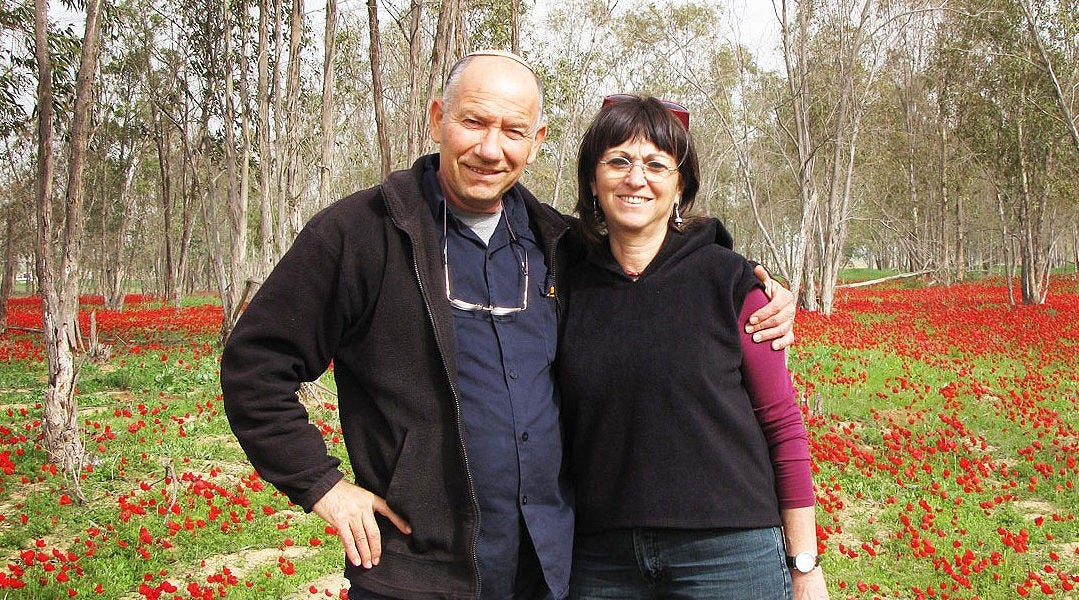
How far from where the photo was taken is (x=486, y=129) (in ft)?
6.68

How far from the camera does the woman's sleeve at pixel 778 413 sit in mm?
2049

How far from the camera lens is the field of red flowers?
4.70 m

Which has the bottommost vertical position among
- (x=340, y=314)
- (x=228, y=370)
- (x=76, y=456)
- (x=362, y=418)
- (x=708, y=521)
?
(x=76, y=456)

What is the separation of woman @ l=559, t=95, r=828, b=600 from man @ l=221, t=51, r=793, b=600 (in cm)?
10

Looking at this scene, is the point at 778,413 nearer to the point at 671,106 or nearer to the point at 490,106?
the point at 671,106

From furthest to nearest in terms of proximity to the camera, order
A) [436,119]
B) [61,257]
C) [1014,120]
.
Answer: [1014,120], [61,257], [436,119]

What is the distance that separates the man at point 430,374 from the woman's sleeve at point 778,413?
0.06 m

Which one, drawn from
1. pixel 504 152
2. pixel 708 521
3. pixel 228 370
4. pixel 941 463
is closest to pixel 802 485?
pixel 708 521

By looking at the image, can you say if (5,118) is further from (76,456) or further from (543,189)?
(543,189)

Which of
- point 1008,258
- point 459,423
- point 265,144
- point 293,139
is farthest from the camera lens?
point 1008,258

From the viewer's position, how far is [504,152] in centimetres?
204

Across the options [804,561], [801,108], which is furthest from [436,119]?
[801,108]

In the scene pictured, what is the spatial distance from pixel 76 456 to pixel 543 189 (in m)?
34.7

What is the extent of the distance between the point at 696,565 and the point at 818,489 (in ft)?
16.4
